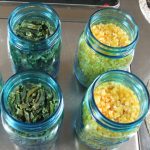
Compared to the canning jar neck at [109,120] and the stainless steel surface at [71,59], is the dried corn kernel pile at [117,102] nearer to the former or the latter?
the canning jar neck at [109,120]

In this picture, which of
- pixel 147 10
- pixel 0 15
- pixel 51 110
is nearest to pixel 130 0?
pixel 147 10

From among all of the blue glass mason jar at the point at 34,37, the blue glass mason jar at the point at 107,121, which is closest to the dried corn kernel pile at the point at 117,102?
the blue glass mason jar at the point at 107,121

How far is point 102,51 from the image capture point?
1.78 ft

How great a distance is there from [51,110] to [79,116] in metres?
0.09

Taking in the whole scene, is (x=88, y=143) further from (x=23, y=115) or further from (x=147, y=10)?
(x=147, y=10)

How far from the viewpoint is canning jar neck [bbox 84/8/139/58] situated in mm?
538

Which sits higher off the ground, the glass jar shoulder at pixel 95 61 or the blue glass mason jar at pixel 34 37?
the blue glass mason jar at pixel 34 37

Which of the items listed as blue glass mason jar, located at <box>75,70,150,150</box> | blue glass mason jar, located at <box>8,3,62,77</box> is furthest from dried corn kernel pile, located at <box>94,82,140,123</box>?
blue glass mason jar, located at <box>8,3,62,77</box>

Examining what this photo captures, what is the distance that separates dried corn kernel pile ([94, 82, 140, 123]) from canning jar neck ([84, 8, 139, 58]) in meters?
0.05

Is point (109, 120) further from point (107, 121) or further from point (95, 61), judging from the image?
point (95, 61)

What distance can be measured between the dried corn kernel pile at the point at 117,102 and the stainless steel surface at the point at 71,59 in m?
0.12

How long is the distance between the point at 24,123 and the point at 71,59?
0.80 ft

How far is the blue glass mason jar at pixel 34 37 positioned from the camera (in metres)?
0.53

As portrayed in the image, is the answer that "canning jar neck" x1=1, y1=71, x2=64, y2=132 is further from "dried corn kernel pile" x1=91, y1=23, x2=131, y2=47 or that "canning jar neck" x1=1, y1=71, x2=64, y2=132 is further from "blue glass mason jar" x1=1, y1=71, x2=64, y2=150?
"dried corn kernel pile" x1=91, y1=23, x2=131, y2=47
